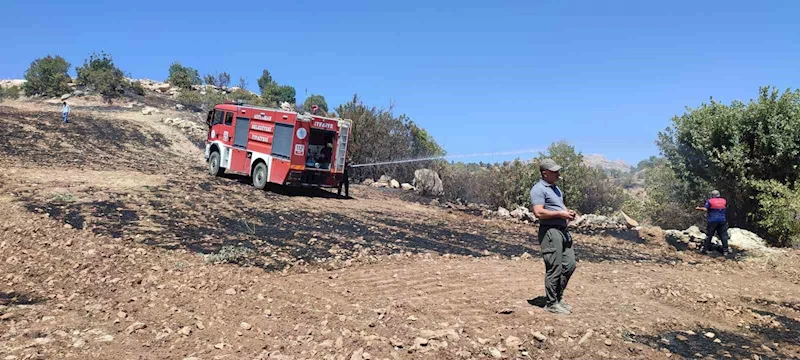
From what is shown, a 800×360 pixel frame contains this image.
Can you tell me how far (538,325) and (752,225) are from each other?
14469 mm

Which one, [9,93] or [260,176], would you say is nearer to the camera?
[260,176]

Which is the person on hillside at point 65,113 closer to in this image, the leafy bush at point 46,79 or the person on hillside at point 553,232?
the leafy bush at point 46,79

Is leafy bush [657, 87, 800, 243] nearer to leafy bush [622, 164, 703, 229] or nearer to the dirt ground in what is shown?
leafy bush [622, 164, 703, 229]

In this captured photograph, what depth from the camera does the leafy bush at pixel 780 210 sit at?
41.6ft

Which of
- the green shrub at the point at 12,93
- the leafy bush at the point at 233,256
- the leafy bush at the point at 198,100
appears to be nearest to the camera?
the leafy bush at the point at 233,256

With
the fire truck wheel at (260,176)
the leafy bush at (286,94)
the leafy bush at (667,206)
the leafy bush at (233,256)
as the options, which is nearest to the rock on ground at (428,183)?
the fire truck wheel at (260,176)

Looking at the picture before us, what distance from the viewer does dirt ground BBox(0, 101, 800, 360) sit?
4645mm

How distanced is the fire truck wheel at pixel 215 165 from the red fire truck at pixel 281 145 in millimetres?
133

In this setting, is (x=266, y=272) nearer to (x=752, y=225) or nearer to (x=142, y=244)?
(x=142, y=244)

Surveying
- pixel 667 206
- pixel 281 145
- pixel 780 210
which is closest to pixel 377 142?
pixel 281 145

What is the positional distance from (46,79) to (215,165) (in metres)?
28.5

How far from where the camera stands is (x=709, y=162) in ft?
53.3

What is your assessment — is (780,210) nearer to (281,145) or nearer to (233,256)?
(233,256)

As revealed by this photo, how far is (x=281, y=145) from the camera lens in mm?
14938
